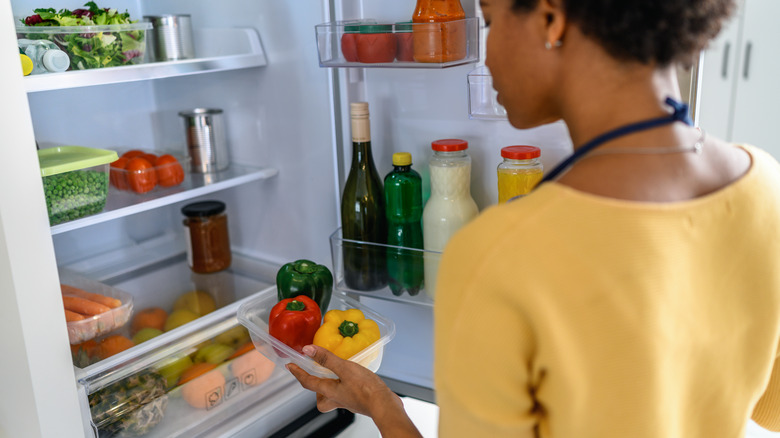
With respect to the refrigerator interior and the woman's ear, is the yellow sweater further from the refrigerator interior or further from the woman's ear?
the refrigerator interior

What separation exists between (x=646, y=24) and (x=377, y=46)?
70 cm

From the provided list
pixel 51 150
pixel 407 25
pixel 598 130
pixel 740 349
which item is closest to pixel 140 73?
pixel 51 150

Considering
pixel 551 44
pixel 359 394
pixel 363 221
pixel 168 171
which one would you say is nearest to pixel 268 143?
pixel 168 171

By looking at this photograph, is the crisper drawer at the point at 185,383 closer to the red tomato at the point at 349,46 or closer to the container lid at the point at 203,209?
the container lid at the point at 203,209

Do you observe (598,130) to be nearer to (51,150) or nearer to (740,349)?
(740,349)

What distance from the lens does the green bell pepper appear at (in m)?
1.31

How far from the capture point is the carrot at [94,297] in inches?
51.8

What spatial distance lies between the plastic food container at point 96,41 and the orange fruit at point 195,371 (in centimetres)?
62

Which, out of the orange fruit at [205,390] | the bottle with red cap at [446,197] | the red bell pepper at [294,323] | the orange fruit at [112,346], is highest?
the bottle with red cap at [446,197]

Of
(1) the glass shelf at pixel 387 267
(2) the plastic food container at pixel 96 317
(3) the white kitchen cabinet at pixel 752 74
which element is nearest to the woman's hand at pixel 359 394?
(1) the glass shelf at pixel 387 267

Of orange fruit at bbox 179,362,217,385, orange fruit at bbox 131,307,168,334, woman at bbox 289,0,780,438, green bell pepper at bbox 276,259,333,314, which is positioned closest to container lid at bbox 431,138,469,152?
green bell pepper at bbox 276,259,333,314

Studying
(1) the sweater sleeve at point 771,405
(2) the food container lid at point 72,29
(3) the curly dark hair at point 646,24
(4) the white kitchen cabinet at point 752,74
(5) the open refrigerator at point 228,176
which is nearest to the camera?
(3) the curly dark hair at point 646,24

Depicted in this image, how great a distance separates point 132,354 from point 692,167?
3.42 ft

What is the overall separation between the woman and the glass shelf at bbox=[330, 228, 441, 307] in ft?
2.12
